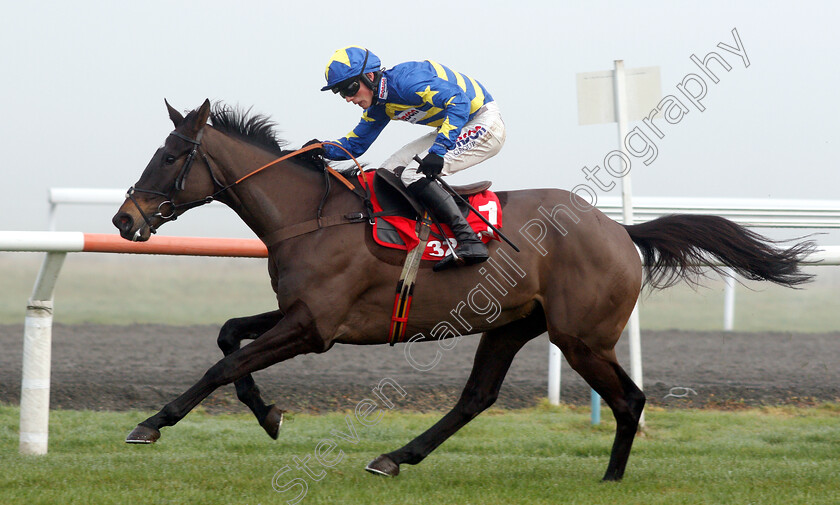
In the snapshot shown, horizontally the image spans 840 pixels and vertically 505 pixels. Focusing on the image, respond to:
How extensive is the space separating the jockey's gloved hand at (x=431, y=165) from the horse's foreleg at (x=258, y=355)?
839 mm

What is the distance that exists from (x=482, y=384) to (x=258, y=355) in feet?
4.21

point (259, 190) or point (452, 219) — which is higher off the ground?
point (259, 190)

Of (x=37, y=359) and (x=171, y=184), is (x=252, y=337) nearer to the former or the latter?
(x=171, y=184)

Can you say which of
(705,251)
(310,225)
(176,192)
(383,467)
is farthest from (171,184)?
(705,251)

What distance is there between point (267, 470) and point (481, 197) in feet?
5.49

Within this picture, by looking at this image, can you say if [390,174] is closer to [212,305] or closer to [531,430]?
[531,430]

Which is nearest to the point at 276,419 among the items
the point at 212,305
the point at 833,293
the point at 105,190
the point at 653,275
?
the point at 653,275

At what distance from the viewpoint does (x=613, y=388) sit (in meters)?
4.19

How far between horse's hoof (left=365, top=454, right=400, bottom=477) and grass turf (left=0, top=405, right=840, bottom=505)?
0.14 feet

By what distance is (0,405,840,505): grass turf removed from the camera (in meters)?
3.66

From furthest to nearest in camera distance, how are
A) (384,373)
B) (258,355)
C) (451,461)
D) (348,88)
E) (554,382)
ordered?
(384,373)
(554,382)
(451,461)
(348,88)
(258,355)

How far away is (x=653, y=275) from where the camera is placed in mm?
4594

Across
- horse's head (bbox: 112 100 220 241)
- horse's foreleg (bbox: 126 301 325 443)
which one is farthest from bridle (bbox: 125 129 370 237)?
horse's foreleg (bbox: 126 301 325 443)

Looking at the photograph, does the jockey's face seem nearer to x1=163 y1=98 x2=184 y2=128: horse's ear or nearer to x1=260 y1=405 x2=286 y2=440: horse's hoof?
x1=163 y1=98 x2=184 y2=128: horse's ear
